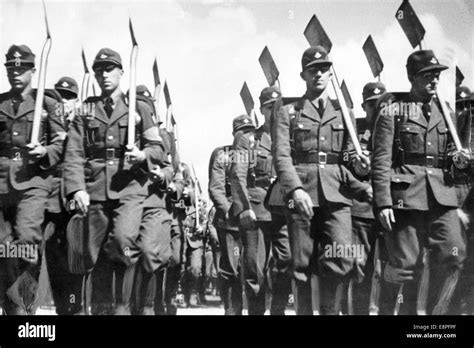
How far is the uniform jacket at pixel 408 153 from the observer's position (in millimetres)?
5902

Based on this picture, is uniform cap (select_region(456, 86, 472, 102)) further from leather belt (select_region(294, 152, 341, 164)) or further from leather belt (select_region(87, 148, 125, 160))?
leather belt (select_region(87, 148, 125, 160))

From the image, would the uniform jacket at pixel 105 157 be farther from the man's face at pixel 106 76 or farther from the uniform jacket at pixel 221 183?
the uniform jacket at pixel 221 183

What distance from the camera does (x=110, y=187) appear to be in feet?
18.9

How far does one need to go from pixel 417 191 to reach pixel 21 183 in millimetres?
3191

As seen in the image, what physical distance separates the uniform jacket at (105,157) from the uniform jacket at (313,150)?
1022 mm

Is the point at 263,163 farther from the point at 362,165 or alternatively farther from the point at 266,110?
the point at 362,165

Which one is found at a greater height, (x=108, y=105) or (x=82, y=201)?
(x=108, y=105)

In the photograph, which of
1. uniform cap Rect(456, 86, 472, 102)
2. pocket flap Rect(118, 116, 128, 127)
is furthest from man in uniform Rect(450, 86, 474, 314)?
pocket flap Rect(118, 116, 128, 127)

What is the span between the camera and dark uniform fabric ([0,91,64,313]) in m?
5.79

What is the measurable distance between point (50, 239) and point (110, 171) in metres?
0.73

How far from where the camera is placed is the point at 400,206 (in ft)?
19.4

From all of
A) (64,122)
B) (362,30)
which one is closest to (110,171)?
(64,122)

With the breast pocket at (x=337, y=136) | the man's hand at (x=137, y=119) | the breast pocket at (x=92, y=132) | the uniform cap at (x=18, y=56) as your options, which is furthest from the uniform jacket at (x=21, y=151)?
the breast pocket at (x=337, y=136)

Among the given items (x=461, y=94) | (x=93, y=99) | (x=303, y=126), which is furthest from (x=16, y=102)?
(x=461, y=94)
